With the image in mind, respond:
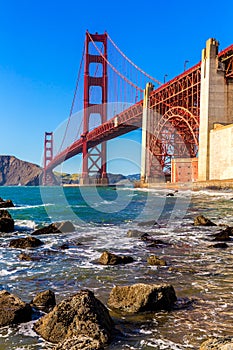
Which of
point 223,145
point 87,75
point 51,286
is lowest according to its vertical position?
point 51,286

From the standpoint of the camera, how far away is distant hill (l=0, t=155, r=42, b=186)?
435 ft

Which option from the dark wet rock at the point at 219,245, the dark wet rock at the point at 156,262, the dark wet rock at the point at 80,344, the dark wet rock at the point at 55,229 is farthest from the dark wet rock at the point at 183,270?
the dark wet rock at the point at 55,229

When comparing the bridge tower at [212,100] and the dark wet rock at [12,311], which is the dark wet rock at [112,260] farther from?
the bridge tower at [212,100]

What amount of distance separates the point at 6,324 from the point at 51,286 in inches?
53.8

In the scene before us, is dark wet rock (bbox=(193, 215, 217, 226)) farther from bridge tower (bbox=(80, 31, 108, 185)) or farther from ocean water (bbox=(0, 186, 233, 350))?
bridge tower (bbox=(80, 31, 108, 185))

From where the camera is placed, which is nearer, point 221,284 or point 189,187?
point 221,284

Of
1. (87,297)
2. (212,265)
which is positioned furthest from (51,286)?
(212,265)

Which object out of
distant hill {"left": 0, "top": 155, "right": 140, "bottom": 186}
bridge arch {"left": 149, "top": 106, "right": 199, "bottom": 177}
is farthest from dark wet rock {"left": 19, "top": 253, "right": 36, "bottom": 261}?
distant hill {"left": 0, "top": 155, "right": 140, "bottom": 186}

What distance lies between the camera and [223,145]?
29.6 meters

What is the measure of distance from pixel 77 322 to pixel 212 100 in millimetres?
31092

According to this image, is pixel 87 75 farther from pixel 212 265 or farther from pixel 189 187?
pixel 212 265

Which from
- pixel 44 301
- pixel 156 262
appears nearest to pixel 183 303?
pixel 44 301

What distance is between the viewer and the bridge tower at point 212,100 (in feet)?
105

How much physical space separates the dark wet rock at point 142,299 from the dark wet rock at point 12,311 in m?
0.85
